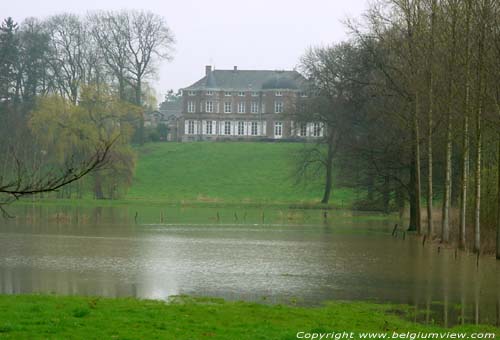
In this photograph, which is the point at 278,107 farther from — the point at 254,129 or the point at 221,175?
the point at 221,175

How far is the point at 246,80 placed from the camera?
109 m

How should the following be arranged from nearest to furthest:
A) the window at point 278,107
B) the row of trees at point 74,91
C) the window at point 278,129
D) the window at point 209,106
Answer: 1. the row of trees at point 74,91
2. the window at point 278,129
3. the window at point 278,107
4. the window at point 209,106

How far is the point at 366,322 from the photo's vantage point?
13562mm

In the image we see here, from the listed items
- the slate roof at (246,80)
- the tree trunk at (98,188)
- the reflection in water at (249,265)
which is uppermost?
the slate roof at (246,80)

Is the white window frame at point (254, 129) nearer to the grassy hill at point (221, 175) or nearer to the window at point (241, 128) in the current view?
the window at point (241, 128)

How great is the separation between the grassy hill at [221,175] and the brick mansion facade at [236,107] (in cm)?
1258

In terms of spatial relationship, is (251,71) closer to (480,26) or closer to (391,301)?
(480,26)

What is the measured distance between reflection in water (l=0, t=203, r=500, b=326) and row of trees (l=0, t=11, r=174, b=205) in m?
22.3

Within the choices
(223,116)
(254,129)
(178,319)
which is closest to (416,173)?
(178,319)

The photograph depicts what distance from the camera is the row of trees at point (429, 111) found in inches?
1040

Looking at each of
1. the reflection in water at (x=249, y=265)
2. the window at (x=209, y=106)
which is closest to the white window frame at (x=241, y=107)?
the window at (x=209, y=106)

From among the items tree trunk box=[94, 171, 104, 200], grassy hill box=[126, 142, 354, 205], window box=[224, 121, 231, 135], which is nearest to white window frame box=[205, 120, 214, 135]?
window box=[224, 121, 231, 135]

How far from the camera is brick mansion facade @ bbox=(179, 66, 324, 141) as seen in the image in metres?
106

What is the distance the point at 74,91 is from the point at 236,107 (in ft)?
112
